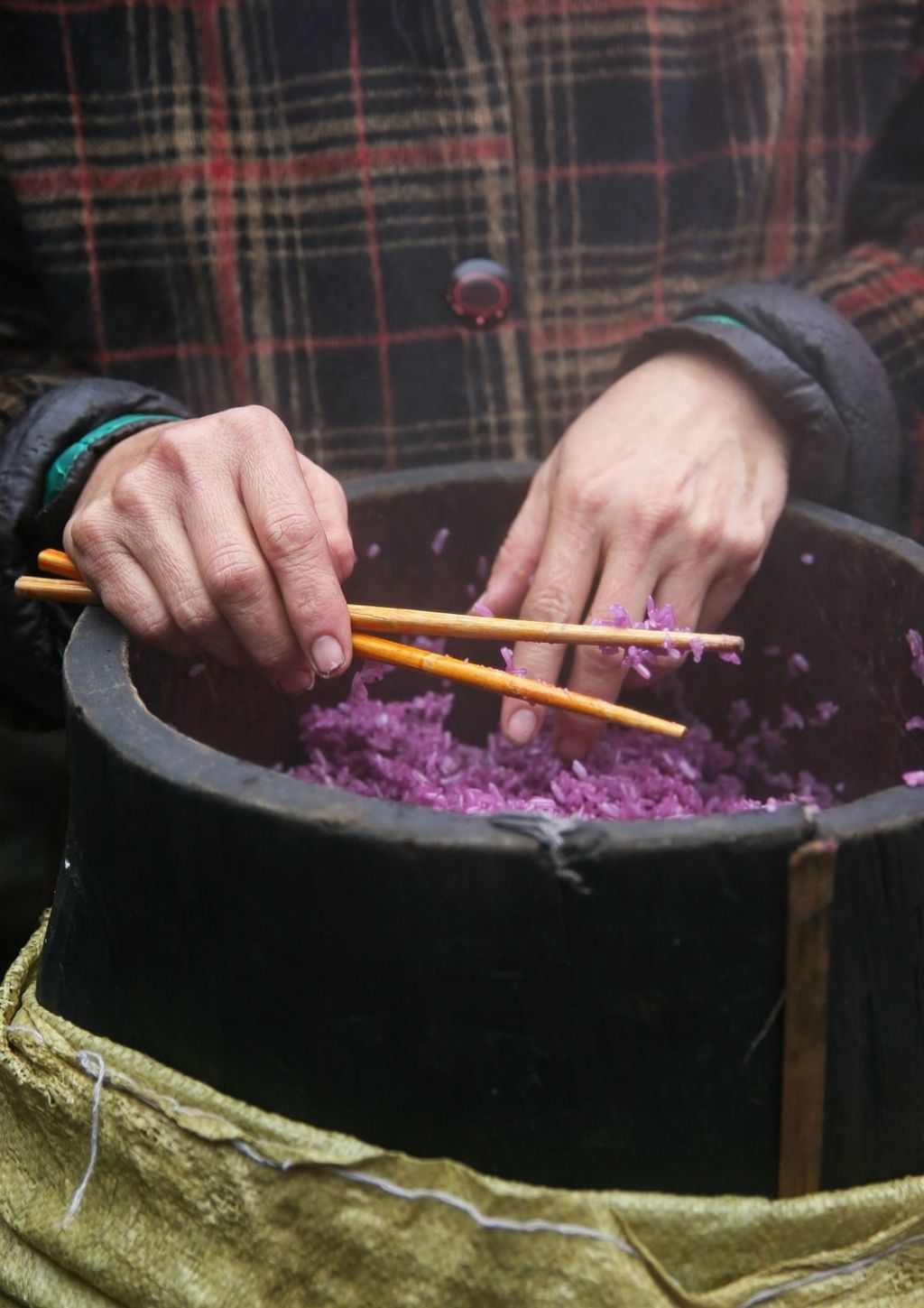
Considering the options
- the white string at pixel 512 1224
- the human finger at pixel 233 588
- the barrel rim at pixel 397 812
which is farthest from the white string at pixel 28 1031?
the human finger at pixel 233 588

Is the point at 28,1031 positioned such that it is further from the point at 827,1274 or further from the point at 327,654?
the point at 827,1274

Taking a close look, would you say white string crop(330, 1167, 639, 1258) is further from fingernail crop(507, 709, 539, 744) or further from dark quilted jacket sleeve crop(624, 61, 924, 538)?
dark quilted jacket sleeve crop(624, 61, 924, 538)

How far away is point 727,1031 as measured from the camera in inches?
35.1

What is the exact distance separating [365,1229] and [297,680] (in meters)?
0.56

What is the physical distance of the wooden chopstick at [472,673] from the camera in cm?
122

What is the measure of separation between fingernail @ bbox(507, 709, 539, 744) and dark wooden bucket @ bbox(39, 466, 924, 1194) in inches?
21.1

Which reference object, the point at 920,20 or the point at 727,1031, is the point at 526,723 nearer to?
the point at 727,1031

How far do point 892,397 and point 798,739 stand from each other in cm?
50

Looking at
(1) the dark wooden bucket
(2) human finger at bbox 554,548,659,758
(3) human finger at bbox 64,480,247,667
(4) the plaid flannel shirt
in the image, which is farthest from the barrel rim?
(4) the plaid flannel shirt

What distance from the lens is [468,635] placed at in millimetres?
1316

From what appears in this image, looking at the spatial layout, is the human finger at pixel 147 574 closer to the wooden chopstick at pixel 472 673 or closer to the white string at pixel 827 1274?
the wooden chopstick at pixel 472 673

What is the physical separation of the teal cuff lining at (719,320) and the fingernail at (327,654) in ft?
2.53

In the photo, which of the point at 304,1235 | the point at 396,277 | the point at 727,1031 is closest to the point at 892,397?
the point at 396,277

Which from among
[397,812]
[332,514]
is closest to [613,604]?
[332,514]
